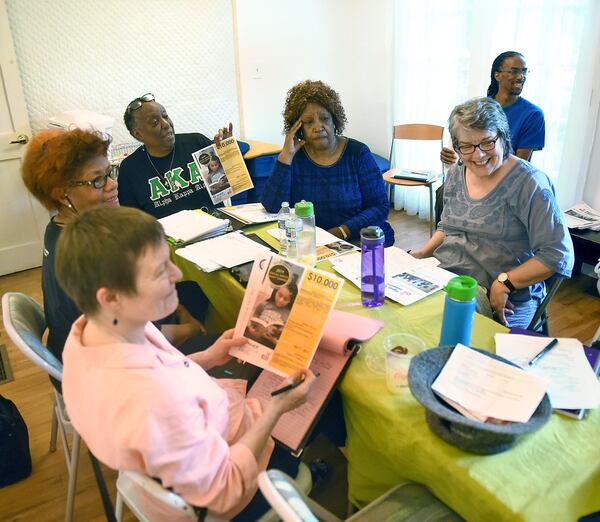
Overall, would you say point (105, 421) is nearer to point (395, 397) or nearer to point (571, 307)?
point (395, 397)

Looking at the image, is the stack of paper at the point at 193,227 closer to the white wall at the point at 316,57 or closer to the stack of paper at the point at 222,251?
the stack of paper at the point at 222,251

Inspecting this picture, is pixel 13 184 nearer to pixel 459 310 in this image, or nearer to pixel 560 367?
pixel 459 310

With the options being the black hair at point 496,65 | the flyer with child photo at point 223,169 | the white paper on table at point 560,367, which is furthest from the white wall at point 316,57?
the white paper on table at point 560,367

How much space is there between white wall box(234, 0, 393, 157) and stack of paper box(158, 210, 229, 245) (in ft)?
8.26

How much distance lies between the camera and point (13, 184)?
351cm

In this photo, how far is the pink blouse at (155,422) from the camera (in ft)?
2.77

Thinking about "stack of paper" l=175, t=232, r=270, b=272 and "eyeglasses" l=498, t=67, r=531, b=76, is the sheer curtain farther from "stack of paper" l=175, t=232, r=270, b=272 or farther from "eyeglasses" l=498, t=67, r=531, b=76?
"stack of paper" l=175, t=232, r=270, b=272

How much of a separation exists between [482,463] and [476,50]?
344 cm

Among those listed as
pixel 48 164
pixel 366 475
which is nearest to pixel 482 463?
pixel 366 475

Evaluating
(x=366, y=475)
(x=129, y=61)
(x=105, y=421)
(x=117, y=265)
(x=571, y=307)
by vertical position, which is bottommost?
Result: (x=571, y=307)

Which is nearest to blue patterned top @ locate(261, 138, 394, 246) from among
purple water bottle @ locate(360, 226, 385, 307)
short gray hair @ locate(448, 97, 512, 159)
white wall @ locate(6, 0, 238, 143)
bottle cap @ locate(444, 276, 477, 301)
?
short gray hair @ locate(448, 97, 512, 159)

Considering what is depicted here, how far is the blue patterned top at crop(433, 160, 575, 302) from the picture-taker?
1646 millimetres

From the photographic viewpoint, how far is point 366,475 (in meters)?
1.21

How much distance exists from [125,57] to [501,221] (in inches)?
125
